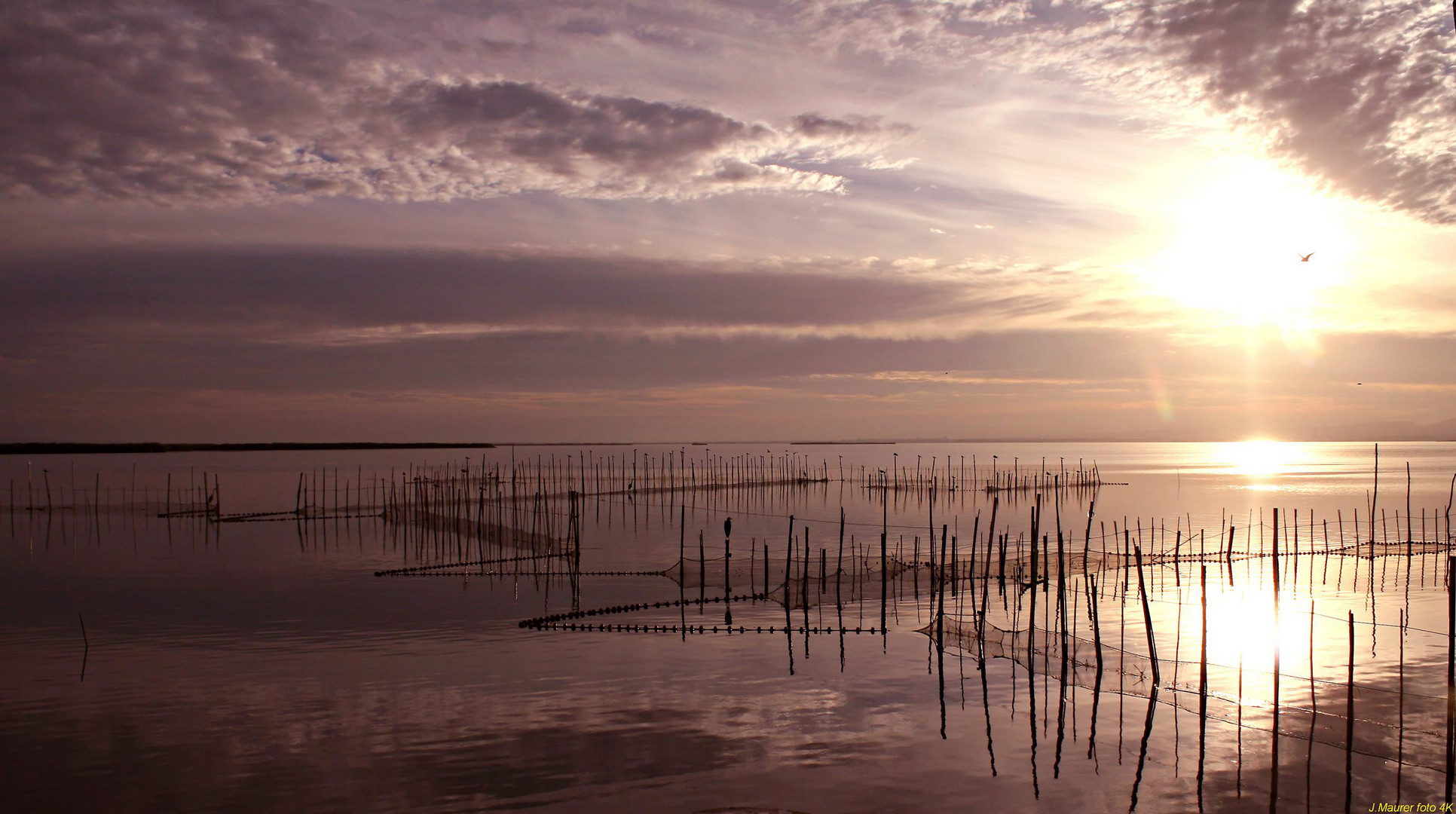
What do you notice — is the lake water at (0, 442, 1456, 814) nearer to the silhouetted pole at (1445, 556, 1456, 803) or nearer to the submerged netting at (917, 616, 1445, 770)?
the submerged netting at (917, 616, 1445, 770)

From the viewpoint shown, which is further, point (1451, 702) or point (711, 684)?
point (711, 684)

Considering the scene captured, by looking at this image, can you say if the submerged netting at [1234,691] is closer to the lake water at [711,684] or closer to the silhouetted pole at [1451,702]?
the lake water at [711,684]

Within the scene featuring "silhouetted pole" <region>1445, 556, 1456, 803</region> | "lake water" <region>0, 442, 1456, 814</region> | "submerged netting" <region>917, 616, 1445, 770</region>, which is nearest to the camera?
"silhouetted pole" <region>1445, 556, 1456, 803</region>

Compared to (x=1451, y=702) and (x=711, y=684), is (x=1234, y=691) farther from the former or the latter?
(x=711, y=684)

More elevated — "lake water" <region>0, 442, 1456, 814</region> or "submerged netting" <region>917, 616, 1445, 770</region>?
"submerged netting" <region>917, 616, 1445, 770</region>

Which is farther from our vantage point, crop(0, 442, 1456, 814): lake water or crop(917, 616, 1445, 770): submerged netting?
crop(917, 616, 1445, 770): submerged netting

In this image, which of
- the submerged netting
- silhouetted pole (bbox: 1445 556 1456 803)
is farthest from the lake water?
silhouetted pole (bbox: 1445 556 1456 803)

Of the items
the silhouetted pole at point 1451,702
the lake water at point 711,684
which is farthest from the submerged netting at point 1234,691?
the silhouetted pole at point 1451,702

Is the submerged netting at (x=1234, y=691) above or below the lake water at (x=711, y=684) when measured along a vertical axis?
above

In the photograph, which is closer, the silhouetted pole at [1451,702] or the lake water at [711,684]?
the silhouetted pole at [1451,702]

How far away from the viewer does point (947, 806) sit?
7801 mm

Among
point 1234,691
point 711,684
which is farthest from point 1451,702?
A: point 711,684

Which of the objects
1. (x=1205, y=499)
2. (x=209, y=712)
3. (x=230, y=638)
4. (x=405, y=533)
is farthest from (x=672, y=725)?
(x=1205, y=499)

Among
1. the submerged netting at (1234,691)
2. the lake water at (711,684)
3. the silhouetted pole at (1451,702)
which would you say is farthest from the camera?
the submerged netting at (1234,691)
